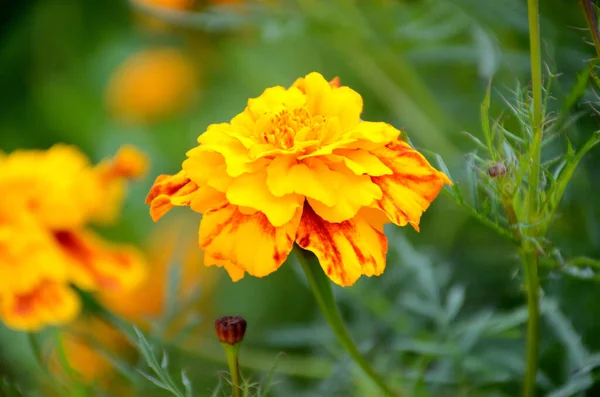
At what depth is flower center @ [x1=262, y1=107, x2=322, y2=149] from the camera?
311 mm

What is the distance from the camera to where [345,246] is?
286 millimetres

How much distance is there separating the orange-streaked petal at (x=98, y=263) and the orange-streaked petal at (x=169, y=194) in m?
0.19

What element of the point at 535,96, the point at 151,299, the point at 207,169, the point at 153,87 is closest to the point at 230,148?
the point at 207,169

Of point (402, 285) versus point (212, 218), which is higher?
point (212, 218)

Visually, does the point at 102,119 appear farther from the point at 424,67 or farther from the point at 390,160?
the point at 390,160

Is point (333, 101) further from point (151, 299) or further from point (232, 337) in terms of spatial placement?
point (151, 299)

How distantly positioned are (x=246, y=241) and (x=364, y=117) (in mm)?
511

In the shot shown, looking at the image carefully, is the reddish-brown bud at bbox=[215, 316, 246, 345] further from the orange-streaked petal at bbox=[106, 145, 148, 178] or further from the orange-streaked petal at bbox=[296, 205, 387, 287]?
the orange-streaked petal at bbox=[106, 145, 148, 178]

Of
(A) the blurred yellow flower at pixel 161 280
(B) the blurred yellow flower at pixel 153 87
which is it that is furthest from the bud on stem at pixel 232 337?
(B) the blurred yellow flower at pixel 153 87

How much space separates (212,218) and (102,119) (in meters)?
0.80

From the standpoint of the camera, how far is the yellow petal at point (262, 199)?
278mm

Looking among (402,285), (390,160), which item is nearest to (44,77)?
(402,285)

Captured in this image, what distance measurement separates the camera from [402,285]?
2.16 feet

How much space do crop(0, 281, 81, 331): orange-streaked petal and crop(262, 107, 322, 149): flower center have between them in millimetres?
208
